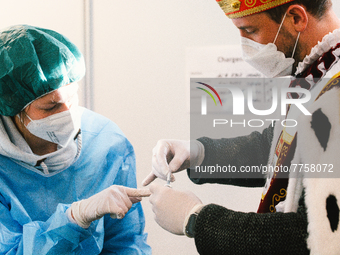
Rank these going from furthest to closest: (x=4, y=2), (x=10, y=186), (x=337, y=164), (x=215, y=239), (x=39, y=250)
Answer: (x=4, y=2) < (x=10, y=186) < (x=39, y=250) < (x=215, y=239) < (x=337, y=164)

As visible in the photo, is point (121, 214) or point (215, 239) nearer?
point (215, 239)

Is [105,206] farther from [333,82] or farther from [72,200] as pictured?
[333,82]

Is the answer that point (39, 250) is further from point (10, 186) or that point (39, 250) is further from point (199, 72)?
point (199, 72)

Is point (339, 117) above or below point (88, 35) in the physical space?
below

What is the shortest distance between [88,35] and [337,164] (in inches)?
46.9

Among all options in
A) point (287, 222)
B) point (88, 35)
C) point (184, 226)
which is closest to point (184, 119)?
point (88, 35)

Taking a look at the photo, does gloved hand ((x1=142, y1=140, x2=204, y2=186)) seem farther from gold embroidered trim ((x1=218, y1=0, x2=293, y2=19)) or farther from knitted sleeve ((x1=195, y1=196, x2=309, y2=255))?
gold embroidered trim ((x1=218, y1=0, x2=293, y2=19))

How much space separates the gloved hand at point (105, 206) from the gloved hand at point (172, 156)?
0.47ft

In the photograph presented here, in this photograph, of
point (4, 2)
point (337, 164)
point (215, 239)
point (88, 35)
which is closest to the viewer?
point (337, 164)

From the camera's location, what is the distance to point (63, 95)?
0.91m

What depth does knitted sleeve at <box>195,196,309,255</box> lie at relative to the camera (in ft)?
2.01

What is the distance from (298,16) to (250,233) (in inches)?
22.9

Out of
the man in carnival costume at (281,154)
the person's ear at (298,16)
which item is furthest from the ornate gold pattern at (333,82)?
the person's ear at (298,16)

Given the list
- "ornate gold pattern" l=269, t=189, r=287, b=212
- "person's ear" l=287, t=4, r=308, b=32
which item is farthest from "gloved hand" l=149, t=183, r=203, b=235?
"person's ear" l=287, t=4, r=308, b=32
